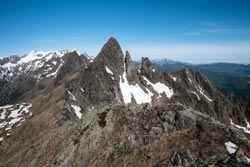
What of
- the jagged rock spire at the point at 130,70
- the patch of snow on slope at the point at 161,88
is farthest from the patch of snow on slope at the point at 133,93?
the patch of snow on slope at the point at 161,88

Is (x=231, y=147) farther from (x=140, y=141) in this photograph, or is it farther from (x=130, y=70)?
(x=130, y=70)

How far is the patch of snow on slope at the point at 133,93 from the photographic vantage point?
137875mm

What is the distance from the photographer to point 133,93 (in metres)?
142

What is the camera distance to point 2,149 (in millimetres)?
94125

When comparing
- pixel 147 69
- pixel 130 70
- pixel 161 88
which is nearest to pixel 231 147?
pixel 130 70

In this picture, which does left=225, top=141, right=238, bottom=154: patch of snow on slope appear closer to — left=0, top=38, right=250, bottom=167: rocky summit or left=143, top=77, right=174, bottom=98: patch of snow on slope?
left=0, top=38, right=250, bottom=167: rocky summit

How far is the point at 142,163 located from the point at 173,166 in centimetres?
820

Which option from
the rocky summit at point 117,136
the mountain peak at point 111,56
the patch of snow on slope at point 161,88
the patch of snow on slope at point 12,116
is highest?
the mountain peak at point 111,56

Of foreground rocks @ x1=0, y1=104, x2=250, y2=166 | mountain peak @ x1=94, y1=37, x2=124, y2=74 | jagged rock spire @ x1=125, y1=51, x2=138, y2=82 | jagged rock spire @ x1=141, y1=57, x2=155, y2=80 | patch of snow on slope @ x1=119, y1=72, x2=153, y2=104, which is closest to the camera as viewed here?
foreground rocks @ x1=0, y1=104, x2=250, y2=166

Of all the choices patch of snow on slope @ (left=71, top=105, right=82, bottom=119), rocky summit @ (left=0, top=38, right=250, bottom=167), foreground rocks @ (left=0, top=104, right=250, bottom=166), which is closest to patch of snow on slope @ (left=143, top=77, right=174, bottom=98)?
rocky summit @ (left=0, top=38, right=250, bottom=167)

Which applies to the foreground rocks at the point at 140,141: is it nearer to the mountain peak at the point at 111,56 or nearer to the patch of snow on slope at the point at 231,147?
the patch of snow on slope at the point at 231,147

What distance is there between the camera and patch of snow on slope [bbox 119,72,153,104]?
13788cm

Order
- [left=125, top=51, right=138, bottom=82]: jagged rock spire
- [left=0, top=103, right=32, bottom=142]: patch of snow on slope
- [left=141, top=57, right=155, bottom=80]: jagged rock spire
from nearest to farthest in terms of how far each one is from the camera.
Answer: [left=0, top=103, right=32, bottom=142]: patch of snow on slope, [left=125, top=51, right=138, bottom=82]: jagged rock spire, [left=141, top=57, right=155, bottom=80]: jagged rock spire

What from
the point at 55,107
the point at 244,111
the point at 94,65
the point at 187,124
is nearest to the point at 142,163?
the point at 187,124
